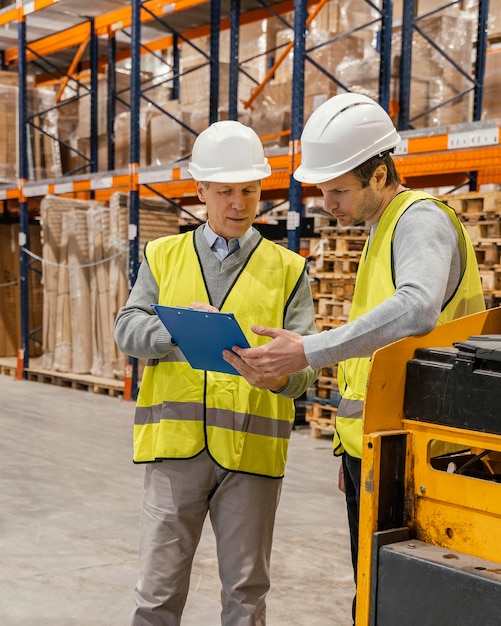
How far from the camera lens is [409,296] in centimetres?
203

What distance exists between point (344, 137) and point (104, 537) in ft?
10.8

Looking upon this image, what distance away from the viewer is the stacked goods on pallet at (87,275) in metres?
9.97

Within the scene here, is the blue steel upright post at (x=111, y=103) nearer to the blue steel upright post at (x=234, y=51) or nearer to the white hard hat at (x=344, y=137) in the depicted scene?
the blue steel upright post at (x=234, y=51)

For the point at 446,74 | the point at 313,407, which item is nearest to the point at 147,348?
the point at 313,407

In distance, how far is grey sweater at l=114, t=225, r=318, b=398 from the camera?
2.61 meters

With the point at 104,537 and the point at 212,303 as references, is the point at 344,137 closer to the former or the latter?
the point at 212,303

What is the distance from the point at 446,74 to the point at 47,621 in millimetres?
6291

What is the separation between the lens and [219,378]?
2.68 m

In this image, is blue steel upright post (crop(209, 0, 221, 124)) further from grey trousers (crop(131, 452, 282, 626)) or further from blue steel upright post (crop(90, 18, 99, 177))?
grey trousers (crop(131, 452, 282, 626))

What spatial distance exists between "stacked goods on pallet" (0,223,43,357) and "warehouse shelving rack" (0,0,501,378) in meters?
0.56

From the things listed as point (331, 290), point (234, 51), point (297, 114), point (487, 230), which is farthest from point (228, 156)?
point (234, 51)

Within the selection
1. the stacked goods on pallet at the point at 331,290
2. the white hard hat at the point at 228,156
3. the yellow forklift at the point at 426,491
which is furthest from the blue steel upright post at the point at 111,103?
the yellow forklift at the point at 426,491

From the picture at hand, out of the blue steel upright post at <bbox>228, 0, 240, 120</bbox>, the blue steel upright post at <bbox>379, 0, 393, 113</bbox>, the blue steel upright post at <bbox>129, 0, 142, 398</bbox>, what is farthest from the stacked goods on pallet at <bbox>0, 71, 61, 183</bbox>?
the blue steel upright post at <bbox>379, 0, 393, 113</bbox>

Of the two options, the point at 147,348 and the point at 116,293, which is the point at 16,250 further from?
the point at 147,348
